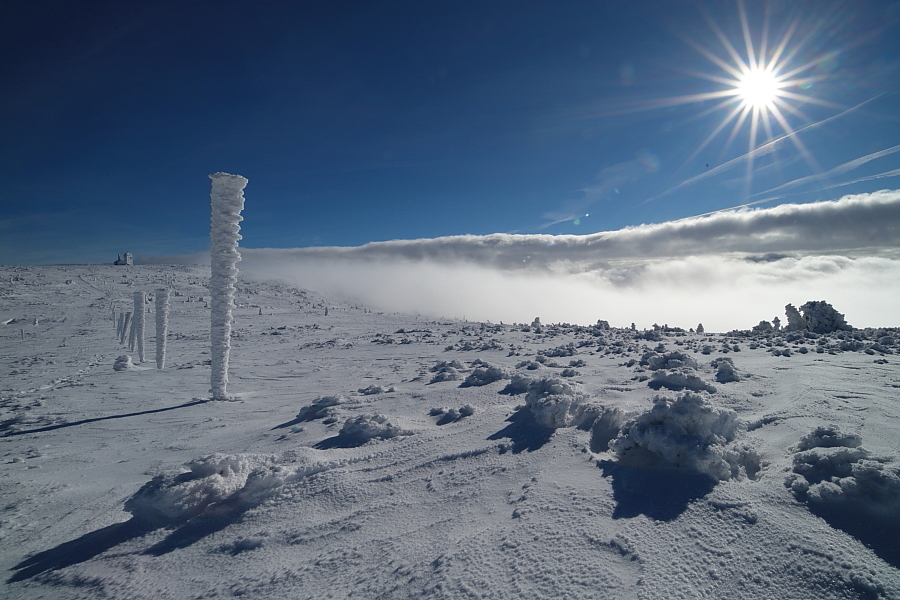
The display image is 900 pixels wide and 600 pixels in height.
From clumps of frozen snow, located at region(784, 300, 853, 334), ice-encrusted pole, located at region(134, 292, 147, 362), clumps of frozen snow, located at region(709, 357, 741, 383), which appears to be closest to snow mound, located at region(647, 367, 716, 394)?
clumps of frozen snow, located at region(709, 357, 741, 383)

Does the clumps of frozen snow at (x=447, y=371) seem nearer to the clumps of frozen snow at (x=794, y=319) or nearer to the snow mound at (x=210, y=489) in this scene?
the snow mound at (x=210, y=489)

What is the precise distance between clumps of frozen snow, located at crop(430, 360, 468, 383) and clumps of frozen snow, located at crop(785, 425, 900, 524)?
26.6 ft

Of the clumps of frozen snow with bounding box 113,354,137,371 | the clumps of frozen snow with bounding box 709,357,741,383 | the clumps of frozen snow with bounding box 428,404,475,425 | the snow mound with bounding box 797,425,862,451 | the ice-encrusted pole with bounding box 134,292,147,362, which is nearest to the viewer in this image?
the snow mound with bounding box 797,425,862,451

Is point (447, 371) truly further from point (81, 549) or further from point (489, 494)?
point (81, 549)

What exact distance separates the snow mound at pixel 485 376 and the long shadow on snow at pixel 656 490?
597 centimetres

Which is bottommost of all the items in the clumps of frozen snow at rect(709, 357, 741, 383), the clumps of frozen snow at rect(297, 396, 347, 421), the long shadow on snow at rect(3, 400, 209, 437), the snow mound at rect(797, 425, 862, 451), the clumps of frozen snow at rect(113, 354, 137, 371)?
the clumps of frozen snow at rect(113, 354, 137, 371)

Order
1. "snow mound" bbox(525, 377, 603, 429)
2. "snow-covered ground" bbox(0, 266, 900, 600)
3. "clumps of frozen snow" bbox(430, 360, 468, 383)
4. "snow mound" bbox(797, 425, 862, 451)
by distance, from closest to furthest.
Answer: "snow-covered ground" bbox(0, 266, 900, 600) < "snow mound" bbox(797, 425, 862, 451) < "snow mound" bbox(525, 377, 603, 429) < "clumps of frozen snow" bbox(430, 360, 468, 383)

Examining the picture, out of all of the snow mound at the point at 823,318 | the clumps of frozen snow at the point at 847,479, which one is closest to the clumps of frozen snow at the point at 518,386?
the clumps of frozen snow at the point at 847,479

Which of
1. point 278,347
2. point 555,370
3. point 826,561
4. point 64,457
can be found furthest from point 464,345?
point 826,561

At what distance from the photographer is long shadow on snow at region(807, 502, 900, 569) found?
2643mm

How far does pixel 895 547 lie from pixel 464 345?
1722 centimetres

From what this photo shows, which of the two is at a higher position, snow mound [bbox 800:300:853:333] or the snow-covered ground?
snow mound [bbox 800:300:853:333]

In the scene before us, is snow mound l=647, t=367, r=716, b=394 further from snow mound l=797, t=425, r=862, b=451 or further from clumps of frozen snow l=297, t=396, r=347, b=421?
clumps of frozen snow l=297, t=396, r=347, b=421

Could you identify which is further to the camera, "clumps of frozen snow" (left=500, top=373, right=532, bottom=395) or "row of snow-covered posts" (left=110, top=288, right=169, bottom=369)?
"row of snow-covered posts" (left=110, top=288, right=169, bottom=369)
